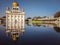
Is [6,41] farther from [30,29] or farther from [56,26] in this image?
[56,26]

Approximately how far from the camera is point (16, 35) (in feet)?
19.3

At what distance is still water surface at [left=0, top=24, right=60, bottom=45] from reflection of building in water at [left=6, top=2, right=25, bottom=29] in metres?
0.22

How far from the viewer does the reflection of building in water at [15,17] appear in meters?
6.18

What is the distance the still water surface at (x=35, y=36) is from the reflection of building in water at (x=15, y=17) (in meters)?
0.22

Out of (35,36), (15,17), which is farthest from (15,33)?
(15,17)

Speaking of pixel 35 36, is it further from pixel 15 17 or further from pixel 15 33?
pixel 15 17

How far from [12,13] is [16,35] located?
1.03 meters

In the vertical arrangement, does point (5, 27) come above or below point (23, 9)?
below

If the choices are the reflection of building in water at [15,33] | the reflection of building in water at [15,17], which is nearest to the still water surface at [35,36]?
the reflection of building in water at [15,33]

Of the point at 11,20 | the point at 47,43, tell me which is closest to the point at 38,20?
the point at 11,20

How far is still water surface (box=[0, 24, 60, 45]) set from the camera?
5426 millimetres

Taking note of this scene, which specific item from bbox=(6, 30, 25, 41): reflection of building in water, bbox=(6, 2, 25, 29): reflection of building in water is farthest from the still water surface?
bbox=(6, 2, 25, 29): reflection of building in water

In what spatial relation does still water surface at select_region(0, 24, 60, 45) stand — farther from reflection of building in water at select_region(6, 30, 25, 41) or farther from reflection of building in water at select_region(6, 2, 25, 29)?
reflection of building in water at select_region(6, 2, 25, 29)

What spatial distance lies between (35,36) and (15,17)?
1.12m
